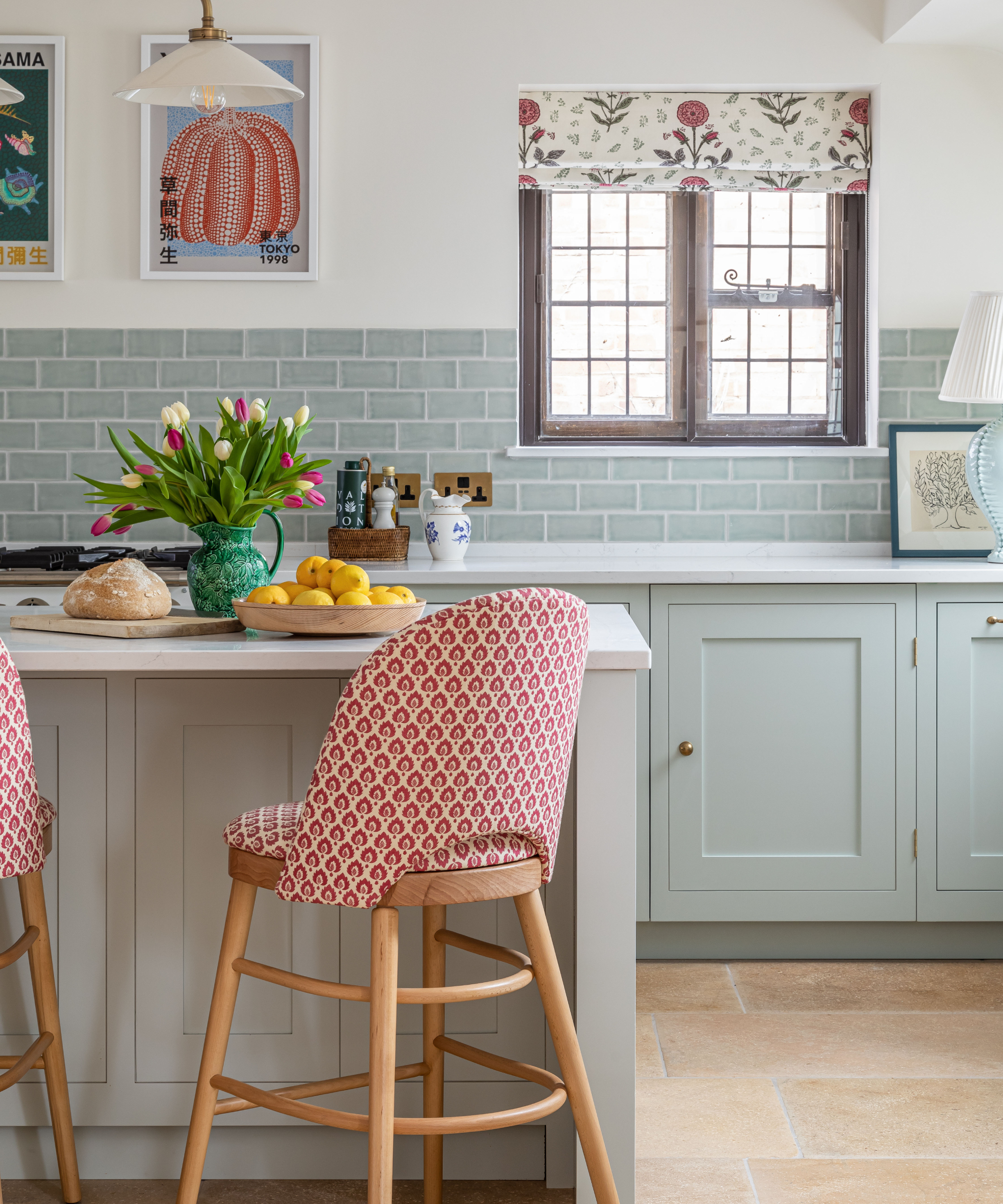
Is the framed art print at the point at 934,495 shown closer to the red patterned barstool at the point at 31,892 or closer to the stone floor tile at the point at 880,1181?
the stone floor tile at the point at 880,1181

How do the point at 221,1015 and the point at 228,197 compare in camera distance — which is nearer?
the point at 221,1015

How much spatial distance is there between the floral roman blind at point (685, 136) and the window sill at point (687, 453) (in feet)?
2.57

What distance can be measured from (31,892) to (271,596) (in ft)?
1.86

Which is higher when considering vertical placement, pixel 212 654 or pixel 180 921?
pixel 212 654

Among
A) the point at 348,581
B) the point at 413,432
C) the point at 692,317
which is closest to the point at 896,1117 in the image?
the point at 348,581

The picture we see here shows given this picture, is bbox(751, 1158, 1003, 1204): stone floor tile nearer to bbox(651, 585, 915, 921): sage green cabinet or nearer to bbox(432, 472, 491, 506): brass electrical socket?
bbox(651, 585, 915, 921): sage green cabinet

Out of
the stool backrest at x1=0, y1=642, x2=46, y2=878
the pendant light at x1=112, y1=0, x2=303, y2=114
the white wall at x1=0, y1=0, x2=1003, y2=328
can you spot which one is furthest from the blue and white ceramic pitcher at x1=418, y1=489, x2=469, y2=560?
the stool backrest at x1=0, y1=642, x2=46, y2=878

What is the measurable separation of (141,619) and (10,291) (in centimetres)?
205

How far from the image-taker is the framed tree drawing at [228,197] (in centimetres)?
347

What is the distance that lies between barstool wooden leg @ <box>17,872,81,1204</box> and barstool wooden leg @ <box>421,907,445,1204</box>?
1.85 feet

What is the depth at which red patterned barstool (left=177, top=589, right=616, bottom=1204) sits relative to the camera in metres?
1.40

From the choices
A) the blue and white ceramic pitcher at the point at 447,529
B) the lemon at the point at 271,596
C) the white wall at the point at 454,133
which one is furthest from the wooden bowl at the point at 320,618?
the white wall at the point at 454,133

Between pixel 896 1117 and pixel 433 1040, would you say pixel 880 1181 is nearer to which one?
pixel 896 1117

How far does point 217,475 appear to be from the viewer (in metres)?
2.01
